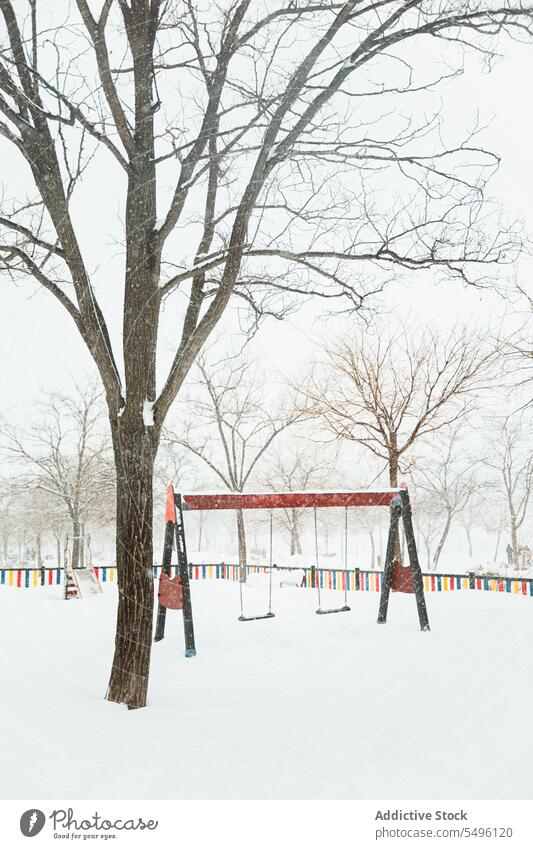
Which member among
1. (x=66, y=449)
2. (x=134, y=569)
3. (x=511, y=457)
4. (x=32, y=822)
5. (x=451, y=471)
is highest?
(x=66, y=449)

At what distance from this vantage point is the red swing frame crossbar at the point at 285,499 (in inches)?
294

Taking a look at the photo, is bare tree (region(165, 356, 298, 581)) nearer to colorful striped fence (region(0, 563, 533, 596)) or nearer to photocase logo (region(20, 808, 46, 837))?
colorful striped fence (region(0, 563, 533, 596))

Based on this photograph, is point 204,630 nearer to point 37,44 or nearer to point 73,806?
point 73,806

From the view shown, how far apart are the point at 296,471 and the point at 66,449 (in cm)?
977

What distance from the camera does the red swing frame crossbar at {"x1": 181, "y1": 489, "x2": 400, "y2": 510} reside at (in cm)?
747

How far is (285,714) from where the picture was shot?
4.60 m

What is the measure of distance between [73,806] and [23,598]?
8.99 m

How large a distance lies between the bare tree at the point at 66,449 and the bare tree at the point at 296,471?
23.3ft

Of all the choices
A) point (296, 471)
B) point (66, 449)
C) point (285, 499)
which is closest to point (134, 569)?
point (285, 499)

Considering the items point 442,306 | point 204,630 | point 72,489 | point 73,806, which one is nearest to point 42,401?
point 72,489

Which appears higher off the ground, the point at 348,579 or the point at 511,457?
the point at 511,457

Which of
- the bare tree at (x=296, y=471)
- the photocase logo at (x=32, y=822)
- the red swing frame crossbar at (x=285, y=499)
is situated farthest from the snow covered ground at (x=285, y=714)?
the bare tree at (x=296, y=471)

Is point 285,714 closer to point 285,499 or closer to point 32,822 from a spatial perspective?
point 32,822

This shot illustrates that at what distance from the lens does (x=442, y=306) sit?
14.5 meters
